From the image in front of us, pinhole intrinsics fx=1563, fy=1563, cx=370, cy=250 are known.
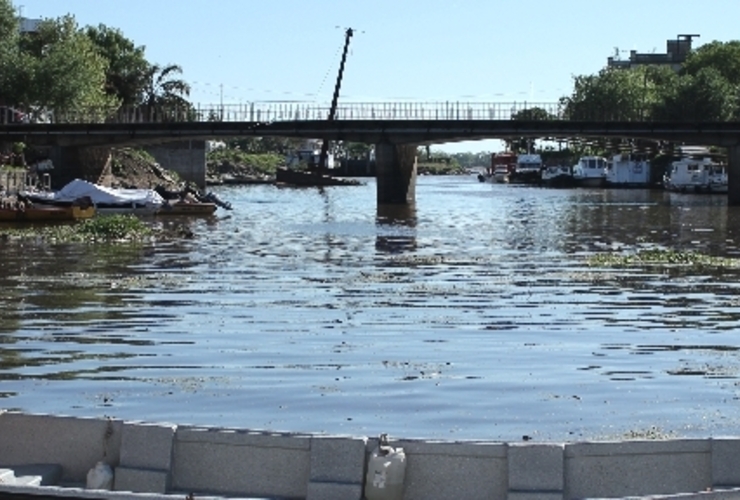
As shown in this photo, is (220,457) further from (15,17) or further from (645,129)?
(15,17)

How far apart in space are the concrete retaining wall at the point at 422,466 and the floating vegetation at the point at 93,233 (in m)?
48.7

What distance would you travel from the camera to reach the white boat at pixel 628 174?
179000 millimetres

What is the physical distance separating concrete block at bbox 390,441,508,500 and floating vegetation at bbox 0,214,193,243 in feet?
163

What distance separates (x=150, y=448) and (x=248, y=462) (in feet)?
3.22

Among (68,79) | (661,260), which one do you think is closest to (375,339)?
(661,260)

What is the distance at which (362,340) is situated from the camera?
3331cm

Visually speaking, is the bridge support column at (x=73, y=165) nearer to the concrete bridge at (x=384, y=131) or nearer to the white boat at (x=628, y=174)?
the concrete bridge at (x=384, y=131)

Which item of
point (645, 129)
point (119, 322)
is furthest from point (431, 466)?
point (645, 129)

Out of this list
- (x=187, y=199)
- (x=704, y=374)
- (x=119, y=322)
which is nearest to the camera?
(x=704, y=374)

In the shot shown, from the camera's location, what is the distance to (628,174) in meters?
180

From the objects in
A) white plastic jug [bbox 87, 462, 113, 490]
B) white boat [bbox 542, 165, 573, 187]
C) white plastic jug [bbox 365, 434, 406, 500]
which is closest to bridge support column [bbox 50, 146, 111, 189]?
white boat [bbox 542, 165, 573, 187]

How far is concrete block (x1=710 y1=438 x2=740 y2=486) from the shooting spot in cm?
1422

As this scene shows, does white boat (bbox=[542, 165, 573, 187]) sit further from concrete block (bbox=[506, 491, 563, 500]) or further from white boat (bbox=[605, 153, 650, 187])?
concrete block (bbox=[506, 491, 563, 500])

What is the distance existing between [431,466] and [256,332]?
801 inches
